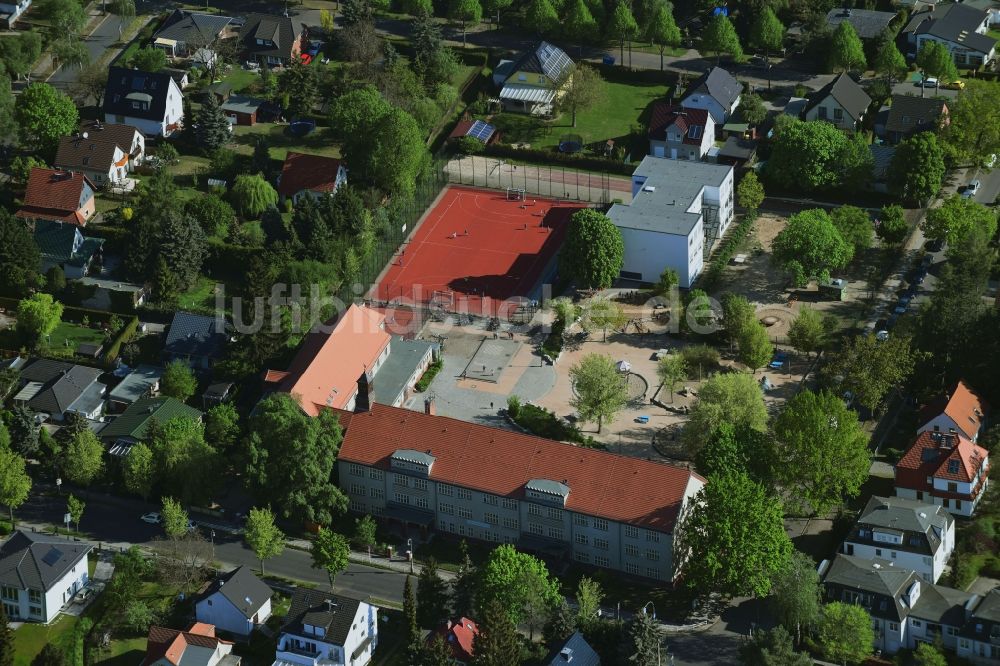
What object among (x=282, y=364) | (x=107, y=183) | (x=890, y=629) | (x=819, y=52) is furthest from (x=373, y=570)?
(x=819, y=52)

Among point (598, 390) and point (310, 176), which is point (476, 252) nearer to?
point (310, 176)

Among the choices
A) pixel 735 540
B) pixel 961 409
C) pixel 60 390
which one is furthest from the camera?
pixel 60 390

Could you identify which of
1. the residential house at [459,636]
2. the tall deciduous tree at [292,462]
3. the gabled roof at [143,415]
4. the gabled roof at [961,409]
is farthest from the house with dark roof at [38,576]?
the gabled roof at [961,409]

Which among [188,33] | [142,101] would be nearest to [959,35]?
[188,33]

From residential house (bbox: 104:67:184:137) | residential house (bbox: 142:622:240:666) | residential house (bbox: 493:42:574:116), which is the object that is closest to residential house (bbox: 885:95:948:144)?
residential house (bbox: 493:42:574:116)

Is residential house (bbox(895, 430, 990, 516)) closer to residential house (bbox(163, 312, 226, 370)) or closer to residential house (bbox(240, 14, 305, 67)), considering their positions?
residential house (bbox(163, 312, 226, 370))

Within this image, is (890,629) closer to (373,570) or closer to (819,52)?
(373,570)

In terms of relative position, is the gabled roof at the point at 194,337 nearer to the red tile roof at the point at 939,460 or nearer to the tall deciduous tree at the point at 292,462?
the tall deciduous tree at the point at 292,462
